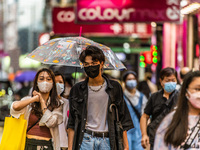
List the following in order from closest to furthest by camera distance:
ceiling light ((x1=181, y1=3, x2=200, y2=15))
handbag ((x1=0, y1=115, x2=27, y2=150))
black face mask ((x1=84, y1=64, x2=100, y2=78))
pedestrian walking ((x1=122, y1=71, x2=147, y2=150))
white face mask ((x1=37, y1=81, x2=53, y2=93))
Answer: black face mask ((x1=84, y1=64, x2=100, y2=78)) → handbag ((x1=0, y1=115, x2=27, y2=150)) → white face mask ((x1=37, y1=81, x2=53, y2=93)) → pedestrian walking ((x1=122, y1=71, x2=147, y2=150)) → ceiling light ((x1=181, y1=3, x2=200, y2=15))

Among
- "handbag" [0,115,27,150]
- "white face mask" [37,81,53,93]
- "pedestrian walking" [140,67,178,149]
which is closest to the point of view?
"handbag" [0,115,27,150]

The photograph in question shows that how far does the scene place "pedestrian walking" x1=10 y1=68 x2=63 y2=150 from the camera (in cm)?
601

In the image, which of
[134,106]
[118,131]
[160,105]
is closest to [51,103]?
[118,131]

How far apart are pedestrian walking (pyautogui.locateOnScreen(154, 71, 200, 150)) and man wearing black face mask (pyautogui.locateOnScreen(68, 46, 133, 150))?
1.38 m

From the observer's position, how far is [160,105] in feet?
22.9

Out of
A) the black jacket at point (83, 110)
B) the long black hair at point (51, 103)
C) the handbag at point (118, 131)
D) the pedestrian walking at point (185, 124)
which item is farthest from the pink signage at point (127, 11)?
the pedestrian walking at point (185, 124)

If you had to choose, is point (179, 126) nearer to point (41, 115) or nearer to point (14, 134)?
point (41, 115)

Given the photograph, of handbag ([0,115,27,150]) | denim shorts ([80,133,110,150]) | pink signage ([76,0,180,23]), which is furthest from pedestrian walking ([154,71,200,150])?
pink signage ([76,0,180,23])

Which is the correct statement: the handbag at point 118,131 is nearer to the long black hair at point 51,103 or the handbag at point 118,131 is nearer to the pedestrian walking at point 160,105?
the long black hair at point 51,103

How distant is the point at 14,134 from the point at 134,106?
3966 mm

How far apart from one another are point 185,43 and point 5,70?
172ft

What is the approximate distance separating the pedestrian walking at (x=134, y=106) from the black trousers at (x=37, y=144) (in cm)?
340

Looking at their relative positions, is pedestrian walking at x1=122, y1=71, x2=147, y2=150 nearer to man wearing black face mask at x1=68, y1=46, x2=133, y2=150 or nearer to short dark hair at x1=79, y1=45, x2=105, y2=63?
man wearing black face mask at x1=68, y1=46, x2=133, y2=150

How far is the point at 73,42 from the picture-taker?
6746mm
